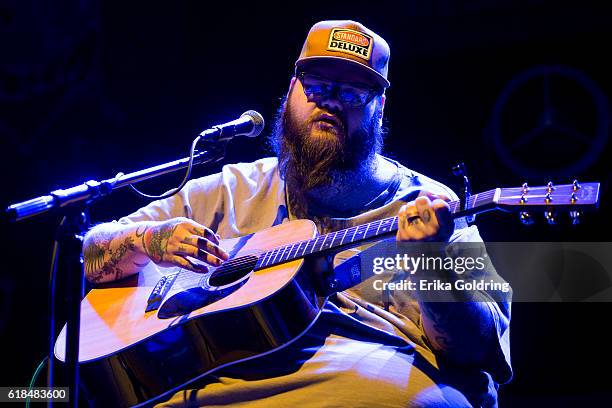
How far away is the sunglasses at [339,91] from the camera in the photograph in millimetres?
3162

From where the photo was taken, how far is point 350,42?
10.5ft

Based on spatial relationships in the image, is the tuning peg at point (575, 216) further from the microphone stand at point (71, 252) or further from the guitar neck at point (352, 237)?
the microphone stand at point (71, 252)

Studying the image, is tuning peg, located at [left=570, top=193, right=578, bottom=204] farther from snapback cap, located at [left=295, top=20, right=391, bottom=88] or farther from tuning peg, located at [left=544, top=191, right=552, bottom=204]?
snapback cap, located at [left=295, top=20, right=391, bottom=88]

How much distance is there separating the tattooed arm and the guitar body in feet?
0.45

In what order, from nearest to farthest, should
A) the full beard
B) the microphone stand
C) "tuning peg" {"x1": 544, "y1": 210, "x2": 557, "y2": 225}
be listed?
the microphone stand, "tuning peg" {"x1": 544, "y1": 210, "x2": 557, "y2": 225}, the full beard

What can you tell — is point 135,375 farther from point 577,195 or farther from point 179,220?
point 577,195

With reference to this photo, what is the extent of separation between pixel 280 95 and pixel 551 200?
267 cm

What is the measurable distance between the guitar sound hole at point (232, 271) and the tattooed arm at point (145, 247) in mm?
103

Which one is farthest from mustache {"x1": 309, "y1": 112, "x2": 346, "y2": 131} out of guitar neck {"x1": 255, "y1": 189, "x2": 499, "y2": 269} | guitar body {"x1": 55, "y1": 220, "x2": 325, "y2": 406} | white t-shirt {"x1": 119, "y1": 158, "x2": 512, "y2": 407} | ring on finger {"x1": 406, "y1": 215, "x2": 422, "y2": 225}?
ring on finger {"x1": 406, "y1": 215, "x2": 422, "y2": 225}

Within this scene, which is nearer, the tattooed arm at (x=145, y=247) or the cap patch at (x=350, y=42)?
the tattooed arm at (x=145, y=247)

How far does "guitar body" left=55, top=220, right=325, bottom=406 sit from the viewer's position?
2.48m

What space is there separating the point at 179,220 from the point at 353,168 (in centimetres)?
83

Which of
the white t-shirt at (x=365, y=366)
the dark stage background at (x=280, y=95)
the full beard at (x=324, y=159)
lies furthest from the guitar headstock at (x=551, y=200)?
the dark stage background at (x=280, y=95)

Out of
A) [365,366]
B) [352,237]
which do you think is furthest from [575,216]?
[365,366]
